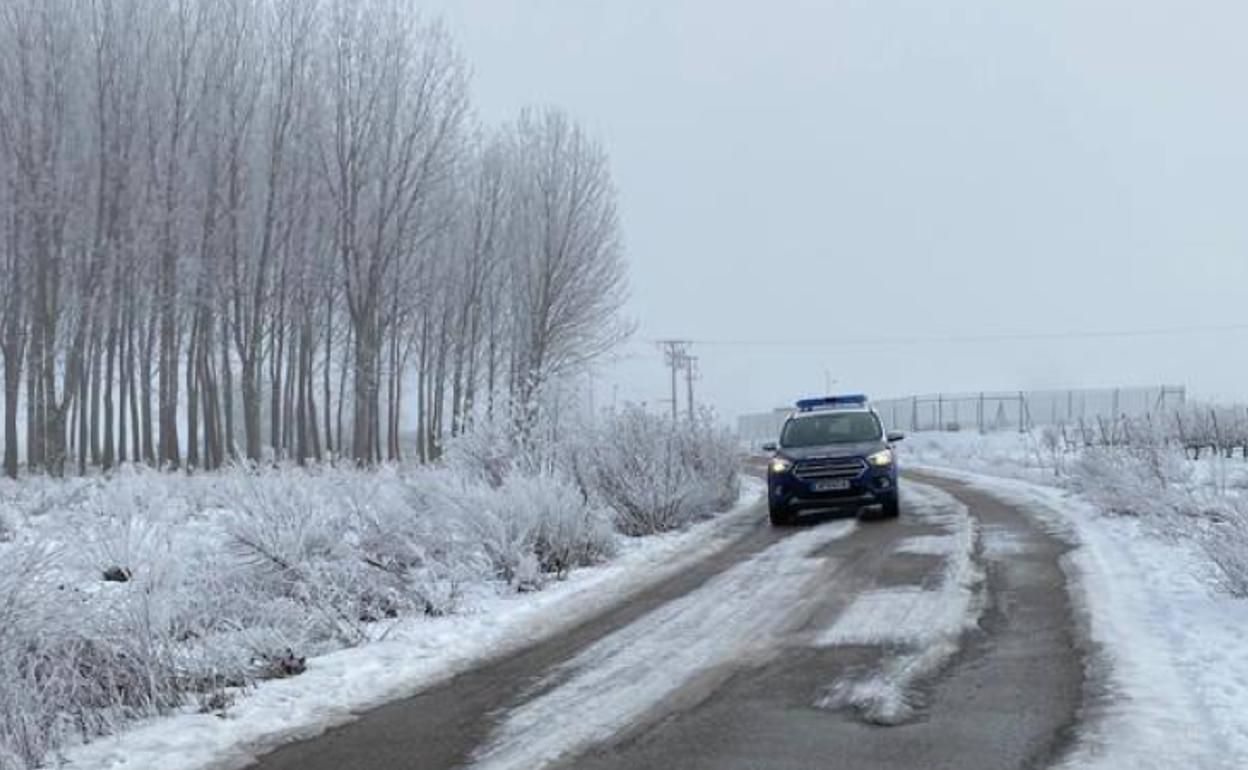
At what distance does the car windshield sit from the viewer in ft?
59.6

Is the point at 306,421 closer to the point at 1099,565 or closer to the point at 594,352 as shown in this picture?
the point at 594,352

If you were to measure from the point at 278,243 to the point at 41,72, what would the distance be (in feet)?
25.9

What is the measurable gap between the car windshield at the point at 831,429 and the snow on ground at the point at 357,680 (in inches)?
265

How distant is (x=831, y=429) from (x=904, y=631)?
35.0ft

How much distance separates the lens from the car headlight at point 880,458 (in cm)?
1714

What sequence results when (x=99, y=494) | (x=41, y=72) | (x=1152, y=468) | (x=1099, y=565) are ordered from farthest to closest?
(x=41, y=72) → (x=99, y=494) → (x=1152, y=468) → (x=1099, y=565)

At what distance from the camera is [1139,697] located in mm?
5973

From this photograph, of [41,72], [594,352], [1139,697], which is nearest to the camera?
[1139,697]

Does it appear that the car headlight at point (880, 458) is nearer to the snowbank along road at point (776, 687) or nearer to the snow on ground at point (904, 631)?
the snow on ground at point (904, 631)

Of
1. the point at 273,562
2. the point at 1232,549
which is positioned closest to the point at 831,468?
the point at 1232,549

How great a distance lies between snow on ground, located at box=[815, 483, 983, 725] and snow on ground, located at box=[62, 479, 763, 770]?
7.63 ft

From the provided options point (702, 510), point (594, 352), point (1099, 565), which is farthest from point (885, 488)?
point (594, 352)

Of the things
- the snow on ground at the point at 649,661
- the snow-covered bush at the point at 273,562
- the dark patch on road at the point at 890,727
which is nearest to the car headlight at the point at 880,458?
the snow-covered bush at the point at 273,562

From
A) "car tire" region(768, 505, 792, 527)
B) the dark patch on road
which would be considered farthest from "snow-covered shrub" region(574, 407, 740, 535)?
the dark patch on road
